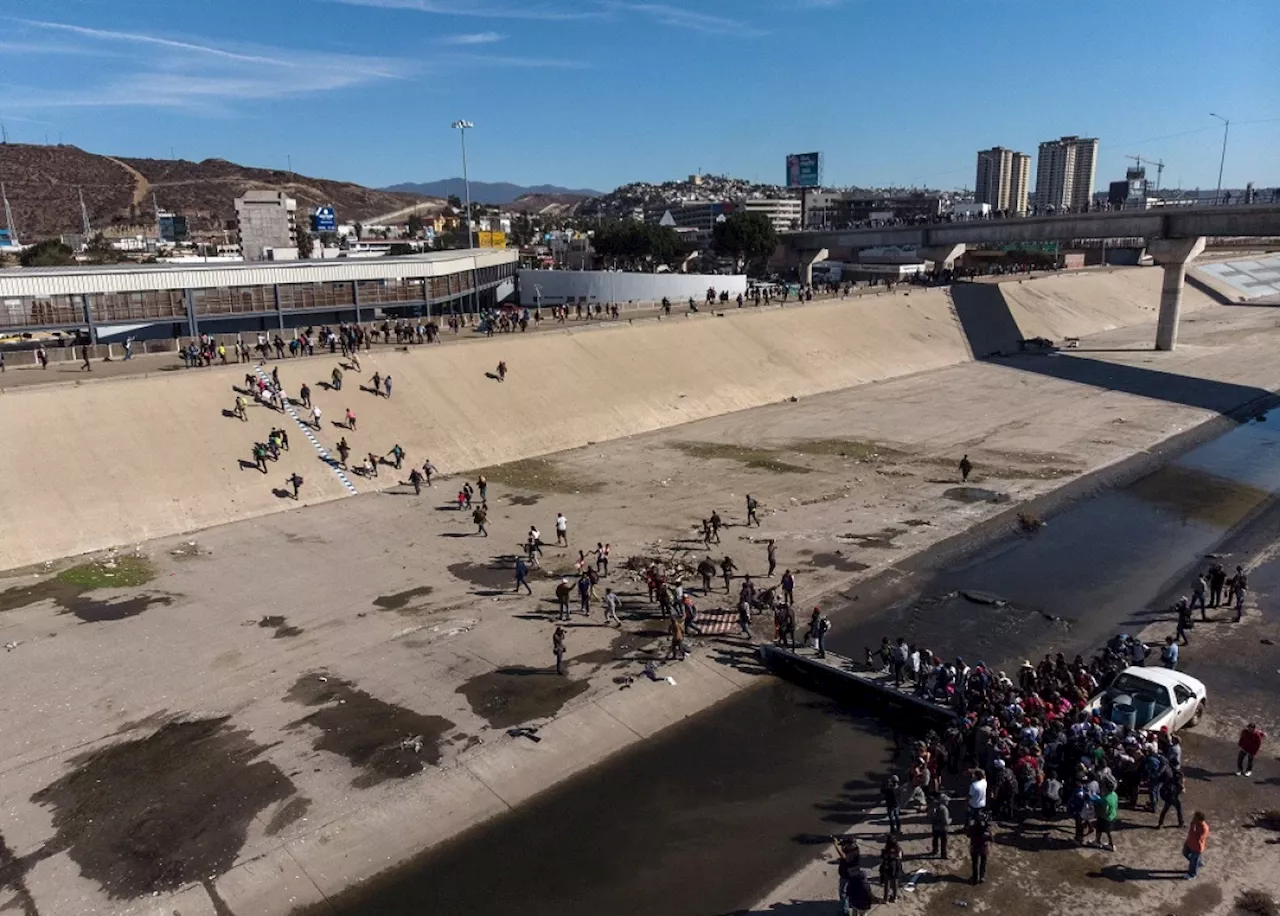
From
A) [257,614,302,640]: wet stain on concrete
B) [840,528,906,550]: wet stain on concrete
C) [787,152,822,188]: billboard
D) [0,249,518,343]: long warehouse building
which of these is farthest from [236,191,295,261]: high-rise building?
[787,152,822,188]: billboard

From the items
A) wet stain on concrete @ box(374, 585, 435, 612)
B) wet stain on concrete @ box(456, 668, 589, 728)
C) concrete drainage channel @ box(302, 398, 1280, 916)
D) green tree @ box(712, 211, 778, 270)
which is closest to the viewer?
concrete drainage channel @ box(302, 398, 1280, 916)

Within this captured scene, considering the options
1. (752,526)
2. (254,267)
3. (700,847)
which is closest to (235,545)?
(752,526)

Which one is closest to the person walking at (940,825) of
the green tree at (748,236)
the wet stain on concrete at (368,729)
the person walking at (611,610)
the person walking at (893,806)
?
the person walking at (893,806)

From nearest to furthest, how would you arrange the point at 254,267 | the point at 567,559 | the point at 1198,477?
the point at 567,559, the point at 1198,477, the point at 254,267

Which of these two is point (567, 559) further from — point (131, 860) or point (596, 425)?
point (596, 425)

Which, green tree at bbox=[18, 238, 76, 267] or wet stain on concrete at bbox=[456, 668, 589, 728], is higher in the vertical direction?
green tree at bbox=[18, 238, 76, 267]

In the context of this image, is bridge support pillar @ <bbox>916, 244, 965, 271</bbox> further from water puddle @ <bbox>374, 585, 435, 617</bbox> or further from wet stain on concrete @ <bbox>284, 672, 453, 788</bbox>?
wet stain on concrete @ <bbox>284, 672, 453, 788</bbox>

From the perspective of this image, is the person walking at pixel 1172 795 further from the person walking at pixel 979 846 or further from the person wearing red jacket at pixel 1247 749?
the person walking at pixel 979 846
